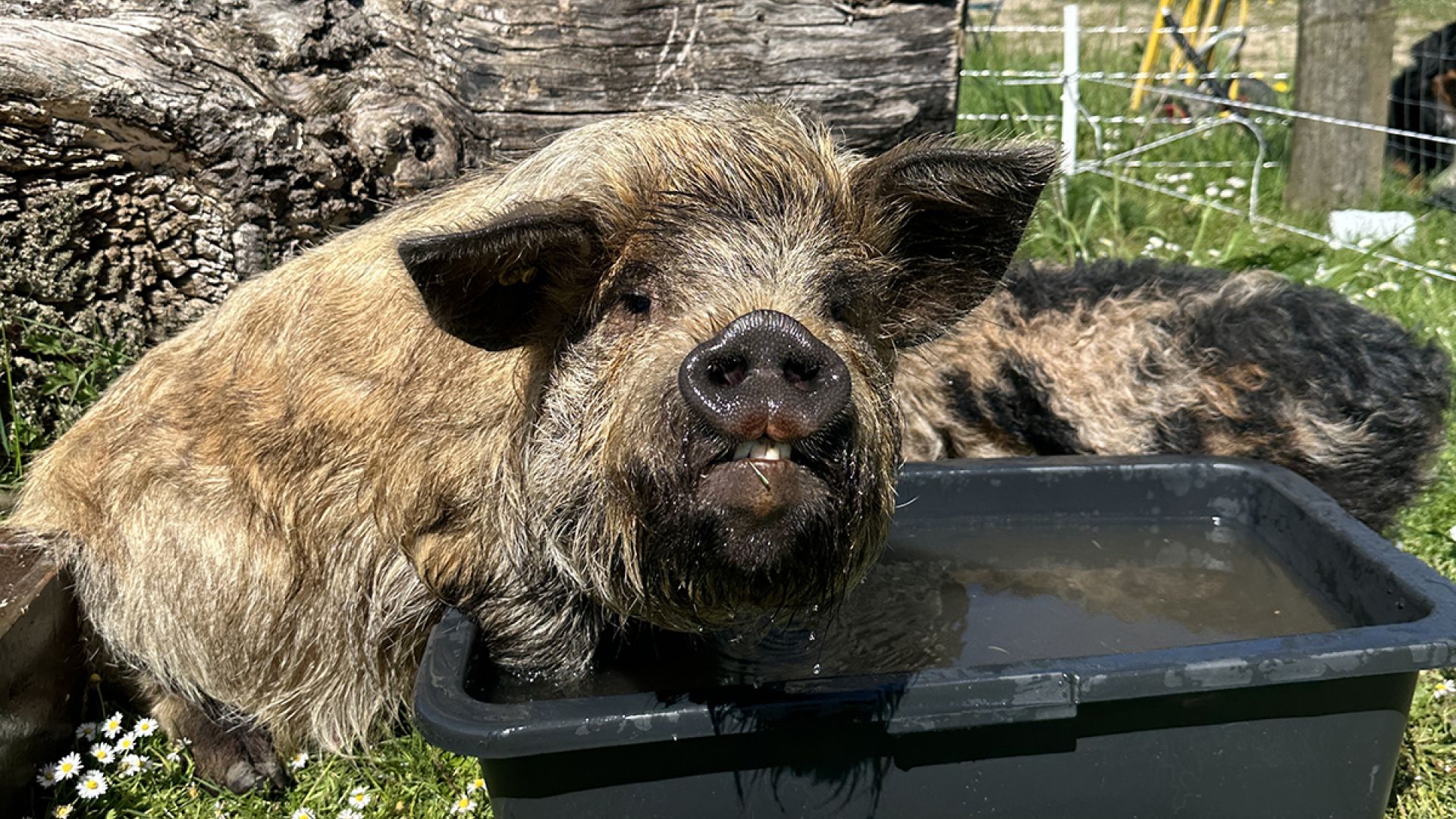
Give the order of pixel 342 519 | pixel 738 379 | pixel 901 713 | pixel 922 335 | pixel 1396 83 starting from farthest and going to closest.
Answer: pixel 1396 83 → pixel 342 519 → pixel 922 335 → pixel 901 713 → pixel 738 379

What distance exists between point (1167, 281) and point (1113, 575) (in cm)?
106

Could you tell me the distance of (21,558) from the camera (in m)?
3.07

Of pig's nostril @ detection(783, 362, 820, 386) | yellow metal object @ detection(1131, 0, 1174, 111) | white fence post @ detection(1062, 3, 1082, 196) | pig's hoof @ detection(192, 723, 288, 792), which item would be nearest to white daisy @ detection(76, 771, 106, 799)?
pig's hoof @ detection(192, 723, 288, 792)

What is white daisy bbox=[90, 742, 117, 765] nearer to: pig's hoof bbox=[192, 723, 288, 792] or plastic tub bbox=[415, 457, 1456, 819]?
pig's hoof bbox=[192, 723, 288, 792]

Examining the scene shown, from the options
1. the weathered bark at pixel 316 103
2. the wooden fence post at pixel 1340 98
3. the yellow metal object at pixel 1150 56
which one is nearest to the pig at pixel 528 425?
the weathered bark at pixel 316 103

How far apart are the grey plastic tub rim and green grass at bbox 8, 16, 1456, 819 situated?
748 millimetres

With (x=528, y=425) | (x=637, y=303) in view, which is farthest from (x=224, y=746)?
(x=637, y=303)

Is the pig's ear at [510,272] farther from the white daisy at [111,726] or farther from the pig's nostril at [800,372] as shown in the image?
the white daisy at [111,726]

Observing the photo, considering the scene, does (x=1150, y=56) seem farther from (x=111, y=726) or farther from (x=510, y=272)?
(x=111, y=726)

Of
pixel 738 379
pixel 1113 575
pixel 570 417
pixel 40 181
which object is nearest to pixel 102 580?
pixel 40 181

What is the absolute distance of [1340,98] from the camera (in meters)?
6.66

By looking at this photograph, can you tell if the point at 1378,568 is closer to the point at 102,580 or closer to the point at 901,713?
the point at 901,713

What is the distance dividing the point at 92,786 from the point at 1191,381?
9.34 ft

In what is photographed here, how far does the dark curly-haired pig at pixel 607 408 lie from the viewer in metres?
2.05
